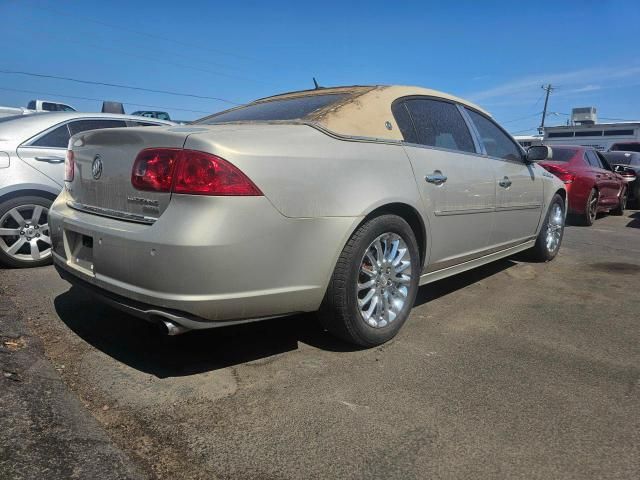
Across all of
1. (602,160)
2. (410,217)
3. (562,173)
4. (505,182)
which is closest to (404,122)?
(410,217)

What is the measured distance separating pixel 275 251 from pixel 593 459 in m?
1.61

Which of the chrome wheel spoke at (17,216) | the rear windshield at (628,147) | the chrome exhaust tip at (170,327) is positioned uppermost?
the rear windshield at (628,147)

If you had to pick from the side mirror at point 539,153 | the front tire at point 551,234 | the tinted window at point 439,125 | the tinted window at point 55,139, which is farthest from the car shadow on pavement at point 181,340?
the front tire at point 551,234

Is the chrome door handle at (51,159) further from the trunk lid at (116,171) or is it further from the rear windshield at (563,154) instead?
the rear windshield at (563,154)

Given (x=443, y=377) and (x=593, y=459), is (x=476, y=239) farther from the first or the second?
(x=593, y=459)

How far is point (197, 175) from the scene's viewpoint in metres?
2.43

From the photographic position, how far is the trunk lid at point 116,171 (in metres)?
2.56

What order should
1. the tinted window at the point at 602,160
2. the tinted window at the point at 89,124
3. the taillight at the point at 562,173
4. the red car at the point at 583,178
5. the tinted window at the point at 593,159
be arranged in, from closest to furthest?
the tinted window at the point at 89,124 → the taillight at the point at 562,173 → the red car at the point at 583,178 → the tinted window at the point at 593,159 → the tinted window at the point at 602,160

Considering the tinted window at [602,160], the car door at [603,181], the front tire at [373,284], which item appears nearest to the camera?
the front tire at [373,284]

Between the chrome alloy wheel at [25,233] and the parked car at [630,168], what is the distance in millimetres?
10825

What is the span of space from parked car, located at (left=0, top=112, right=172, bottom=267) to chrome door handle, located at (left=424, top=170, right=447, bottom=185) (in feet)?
11.3

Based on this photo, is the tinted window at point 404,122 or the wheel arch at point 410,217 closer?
the wheel arch at point 410,217

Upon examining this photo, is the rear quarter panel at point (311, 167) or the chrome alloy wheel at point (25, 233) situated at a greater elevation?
the rear quarter panel at point (311, 167)

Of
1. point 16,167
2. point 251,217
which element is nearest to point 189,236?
point 251,217
